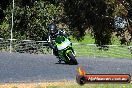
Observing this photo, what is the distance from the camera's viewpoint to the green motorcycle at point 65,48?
1578 cm

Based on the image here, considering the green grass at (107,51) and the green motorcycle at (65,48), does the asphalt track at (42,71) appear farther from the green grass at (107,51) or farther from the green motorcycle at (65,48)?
the green grass at (107,51)

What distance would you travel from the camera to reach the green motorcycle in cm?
1578

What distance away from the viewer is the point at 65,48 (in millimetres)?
15953

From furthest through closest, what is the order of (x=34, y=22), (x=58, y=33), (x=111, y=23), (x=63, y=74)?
1. (x=111, y=23)
2. (x=34, y=22)
3. (x=58, y=33)
4. (x=63, y=74)

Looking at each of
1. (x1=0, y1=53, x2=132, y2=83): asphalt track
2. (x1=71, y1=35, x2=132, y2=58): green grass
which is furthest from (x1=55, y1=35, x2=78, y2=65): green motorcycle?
(x1=71, y1=35, x2=132, y2=58): green grass

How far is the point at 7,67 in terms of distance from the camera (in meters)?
15.8

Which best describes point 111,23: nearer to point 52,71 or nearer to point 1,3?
point 1,3

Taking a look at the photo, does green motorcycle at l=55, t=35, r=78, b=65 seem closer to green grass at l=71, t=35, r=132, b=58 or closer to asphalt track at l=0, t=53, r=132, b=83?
asphalt track at l=0, t=53, r=132, b=83

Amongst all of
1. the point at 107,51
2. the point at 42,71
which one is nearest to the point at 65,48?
the point at 42,71

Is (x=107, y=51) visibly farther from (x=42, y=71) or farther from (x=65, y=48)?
(x=42, y=71)

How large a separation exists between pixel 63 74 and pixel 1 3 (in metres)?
27.3

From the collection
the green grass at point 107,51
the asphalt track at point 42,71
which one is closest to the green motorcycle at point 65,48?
the asphalt track at point 42,71

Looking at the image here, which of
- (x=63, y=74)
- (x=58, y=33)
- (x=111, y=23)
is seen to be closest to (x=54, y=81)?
(x=63, y=74)

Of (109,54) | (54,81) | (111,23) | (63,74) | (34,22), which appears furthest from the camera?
(111,23)
